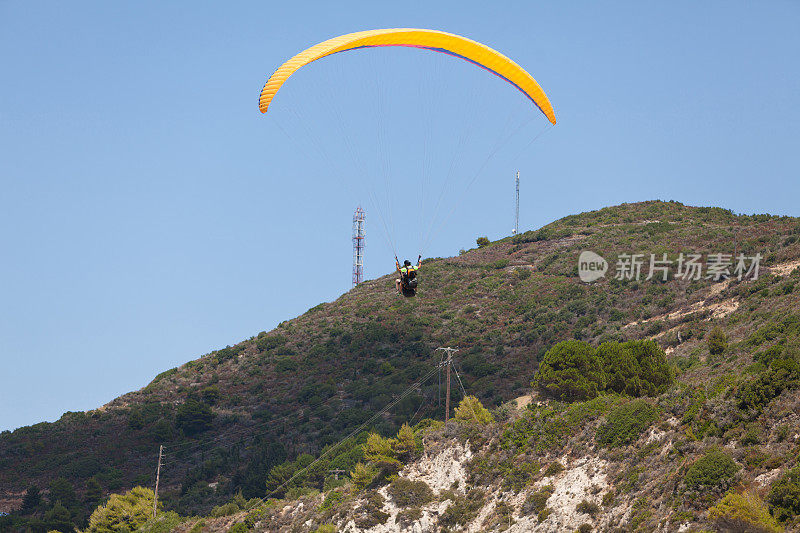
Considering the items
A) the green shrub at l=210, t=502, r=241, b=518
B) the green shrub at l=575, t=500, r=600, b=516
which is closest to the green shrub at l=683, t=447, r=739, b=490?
the green shrub at l=575, t=500, r=600, b=516

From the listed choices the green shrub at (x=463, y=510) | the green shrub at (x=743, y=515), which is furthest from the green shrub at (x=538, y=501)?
the green shrub at (x=743, y=515)

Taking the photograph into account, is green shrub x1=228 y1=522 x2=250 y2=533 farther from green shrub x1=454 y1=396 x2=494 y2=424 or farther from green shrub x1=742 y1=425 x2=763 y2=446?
green shrub x1=742 y1=425 x2=763 y2=446

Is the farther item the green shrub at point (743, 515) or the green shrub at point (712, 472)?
the green shrub at point (712, 472)

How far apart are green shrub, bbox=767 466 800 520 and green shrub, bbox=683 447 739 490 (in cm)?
242

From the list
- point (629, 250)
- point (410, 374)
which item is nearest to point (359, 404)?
point (410, 374)

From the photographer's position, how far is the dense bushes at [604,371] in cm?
4531

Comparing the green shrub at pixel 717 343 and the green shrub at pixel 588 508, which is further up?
the green shrub at pixel 717 343

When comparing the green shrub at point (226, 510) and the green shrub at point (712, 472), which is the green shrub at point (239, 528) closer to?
the green shrub at point (226, 510)

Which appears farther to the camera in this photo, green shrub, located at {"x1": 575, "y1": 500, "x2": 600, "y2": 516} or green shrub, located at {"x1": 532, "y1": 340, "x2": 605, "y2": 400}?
green shrub, located at {"x1": 532, "y1": 340, "x2": 605, "y2": 400}

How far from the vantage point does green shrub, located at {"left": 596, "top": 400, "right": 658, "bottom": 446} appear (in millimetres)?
36312

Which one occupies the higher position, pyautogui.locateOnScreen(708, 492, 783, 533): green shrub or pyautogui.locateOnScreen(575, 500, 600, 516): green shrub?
pyautogui.locateOnScreen(708, 492, 783, 533): green shrub

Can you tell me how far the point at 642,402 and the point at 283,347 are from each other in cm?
5625

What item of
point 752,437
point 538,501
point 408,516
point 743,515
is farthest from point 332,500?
point 743,515

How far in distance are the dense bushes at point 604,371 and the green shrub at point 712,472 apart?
612 inches
